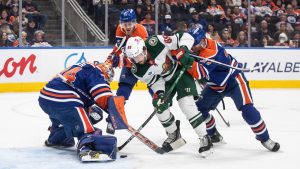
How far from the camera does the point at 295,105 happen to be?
850 cm

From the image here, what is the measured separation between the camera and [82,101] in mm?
4762

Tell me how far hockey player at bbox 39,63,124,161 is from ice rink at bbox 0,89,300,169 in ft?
0.45

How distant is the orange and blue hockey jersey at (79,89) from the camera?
15.0 ft

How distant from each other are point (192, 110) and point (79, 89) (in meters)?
0.88

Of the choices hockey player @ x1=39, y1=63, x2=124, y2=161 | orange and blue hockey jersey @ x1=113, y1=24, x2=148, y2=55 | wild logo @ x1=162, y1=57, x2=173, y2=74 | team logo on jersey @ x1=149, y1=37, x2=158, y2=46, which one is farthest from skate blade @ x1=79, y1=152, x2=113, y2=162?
orange and blue hockey jersey @ x1=113, y1=24, x2=148, y2=55

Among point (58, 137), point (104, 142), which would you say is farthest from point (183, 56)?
point (58, 137)

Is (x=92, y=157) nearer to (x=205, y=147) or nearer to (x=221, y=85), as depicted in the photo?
(x=205, y=147)

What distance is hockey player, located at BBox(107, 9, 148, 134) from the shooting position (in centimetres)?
605

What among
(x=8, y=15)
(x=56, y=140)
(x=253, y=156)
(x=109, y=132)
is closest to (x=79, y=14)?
(x=8, y=15)

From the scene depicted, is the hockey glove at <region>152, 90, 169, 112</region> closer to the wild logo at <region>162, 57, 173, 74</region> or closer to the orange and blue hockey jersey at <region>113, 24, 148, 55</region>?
the wild logo at <region>162, 57, 173, 74</region>

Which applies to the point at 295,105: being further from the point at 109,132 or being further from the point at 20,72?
the point at 20,72

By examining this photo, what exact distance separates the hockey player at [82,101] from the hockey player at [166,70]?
0.98 feet

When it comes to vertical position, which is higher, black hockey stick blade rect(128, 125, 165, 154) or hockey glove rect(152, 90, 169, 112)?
hockey glove rect(152, 90, 169, 112)

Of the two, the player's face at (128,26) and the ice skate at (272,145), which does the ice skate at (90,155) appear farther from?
the player's face at (128,26)
